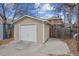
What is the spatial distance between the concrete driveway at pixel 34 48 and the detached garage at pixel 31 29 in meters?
0.06

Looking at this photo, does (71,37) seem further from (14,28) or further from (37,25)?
(14,28)

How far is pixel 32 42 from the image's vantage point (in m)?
2.27

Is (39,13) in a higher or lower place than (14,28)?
higher

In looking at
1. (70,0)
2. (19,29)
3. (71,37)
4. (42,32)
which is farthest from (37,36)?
(70,0)

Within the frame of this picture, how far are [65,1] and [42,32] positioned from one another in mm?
438

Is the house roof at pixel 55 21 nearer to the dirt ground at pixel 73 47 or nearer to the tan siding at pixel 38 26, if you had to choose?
the tan siding at pixel 38 26

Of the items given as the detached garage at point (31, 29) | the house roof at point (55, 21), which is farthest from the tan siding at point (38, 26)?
the house roof at point (55, 21)

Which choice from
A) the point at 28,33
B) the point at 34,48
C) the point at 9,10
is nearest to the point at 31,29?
the point at 28,33

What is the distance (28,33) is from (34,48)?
0.60 ft

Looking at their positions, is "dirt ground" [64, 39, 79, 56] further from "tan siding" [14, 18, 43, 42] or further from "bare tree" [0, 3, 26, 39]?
"bare tree" [0, 3, 26, 39]

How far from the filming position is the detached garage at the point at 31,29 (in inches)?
89.1

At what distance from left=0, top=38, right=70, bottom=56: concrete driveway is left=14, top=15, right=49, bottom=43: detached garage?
0.06 meters

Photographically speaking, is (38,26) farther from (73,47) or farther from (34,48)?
(73,47)

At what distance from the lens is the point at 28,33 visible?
228cm
